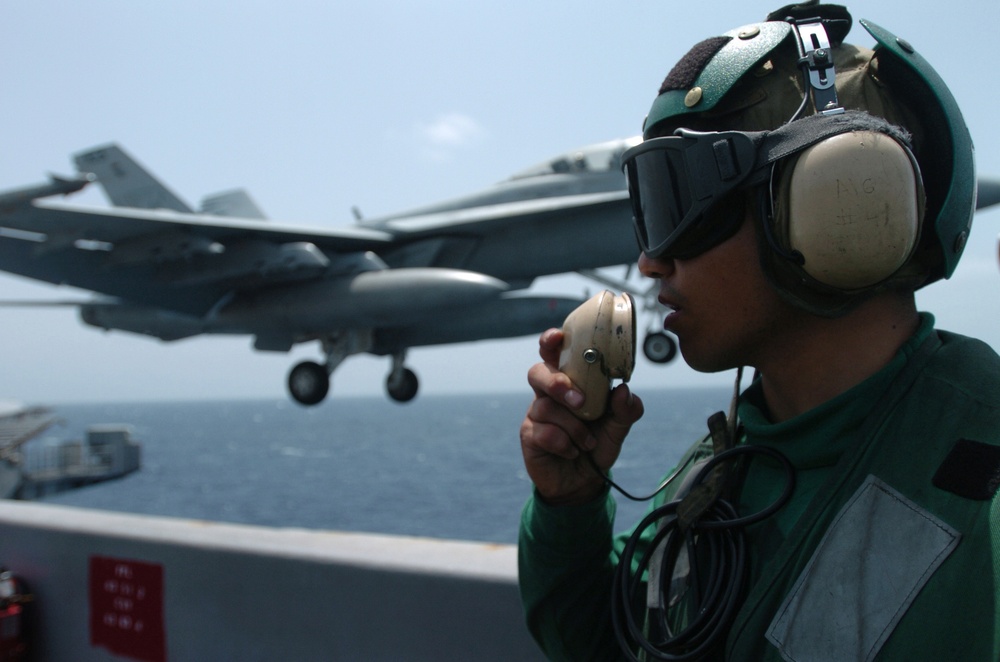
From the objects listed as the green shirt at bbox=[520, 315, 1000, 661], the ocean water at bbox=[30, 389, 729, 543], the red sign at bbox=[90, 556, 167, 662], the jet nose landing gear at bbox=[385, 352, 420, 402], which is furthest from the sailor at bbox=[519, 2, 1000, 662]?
the jet nose landing gear at bbox=[385, 352, 420, 402]

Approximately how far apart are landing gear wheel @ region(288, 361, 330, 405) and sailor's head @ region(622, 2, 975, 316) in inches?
366

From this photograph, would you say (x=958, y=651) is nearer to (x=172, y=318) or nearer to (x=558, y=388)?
(x=558, y=388)

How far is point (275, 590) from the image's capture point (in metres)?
2.91

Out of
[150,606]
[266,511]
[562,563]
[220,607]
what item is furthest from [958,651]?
[266,511]

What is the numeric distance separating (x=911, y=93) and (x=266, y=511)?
4307 cm

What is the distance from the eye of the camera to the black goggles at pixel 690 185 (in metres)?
1.19

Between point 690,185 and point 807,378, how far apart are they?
0.37 m

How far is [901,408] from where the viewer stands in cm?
114

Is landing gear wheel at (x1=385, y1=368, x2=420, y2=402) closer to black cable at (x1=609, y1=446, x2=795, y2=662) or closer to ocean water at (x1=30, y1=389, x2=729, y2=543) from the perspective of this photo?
ocean water at (x1=30, y1=389, x2=729, y2=543)

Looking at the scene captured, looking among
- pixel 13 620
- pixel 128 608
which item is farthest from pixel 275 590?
pixel 13 620

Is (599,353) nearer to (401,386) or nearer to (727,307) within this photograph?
(727,307)

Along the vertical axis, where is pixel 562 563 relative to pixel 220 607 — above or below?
above

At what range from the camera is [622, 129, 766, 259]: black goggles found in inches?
47.0

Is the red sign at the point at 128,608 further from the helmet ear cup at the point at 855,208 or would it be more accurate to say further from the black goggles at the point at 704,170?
the helmet ear cup at the point at 855,208
